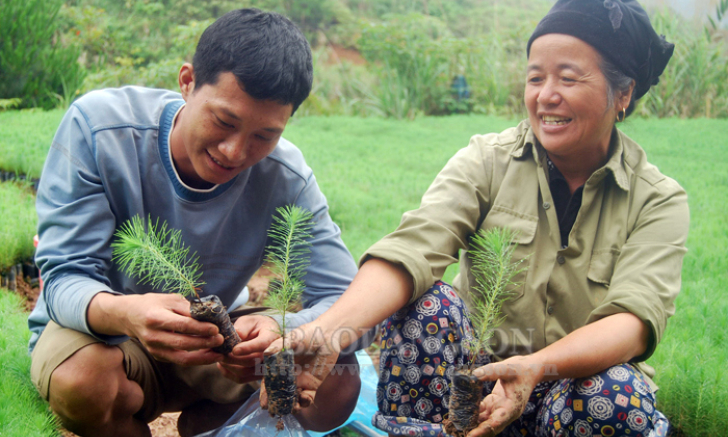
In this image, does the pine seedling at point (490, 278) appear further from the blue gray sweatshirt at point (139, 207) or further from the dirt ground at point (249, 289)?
A: the dirt ground at point (249, 289)

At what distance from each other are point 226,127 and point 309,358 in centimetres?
87

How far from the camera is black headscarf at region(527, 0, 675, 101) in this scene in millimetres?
2150

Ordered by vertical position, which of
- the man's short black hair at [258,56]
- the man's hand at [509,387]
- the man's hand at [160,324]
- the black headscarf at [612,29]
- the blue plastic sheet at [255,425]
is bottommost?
the blue plastic sheet at [255,425]

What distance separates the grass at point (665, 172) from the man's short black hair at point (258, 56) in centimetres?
150

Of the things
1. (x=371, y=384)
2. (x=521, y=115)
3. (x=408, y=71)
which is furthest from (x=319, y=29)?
(x=371, y=384)

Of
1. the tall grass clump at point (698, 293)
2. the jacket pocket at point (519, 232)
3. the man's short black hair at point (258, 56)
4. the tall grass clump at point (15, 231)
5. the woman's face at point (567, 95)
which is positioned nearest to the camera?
the man's short black hair at point (258, 56)

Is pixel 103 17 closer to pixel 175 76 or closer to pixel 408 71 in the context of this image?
pixel 175 76

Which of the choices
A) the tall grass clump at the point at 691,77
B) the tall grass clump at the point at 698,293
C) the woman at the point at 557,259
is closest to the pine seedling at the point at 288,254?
the woman at the point at 557,259

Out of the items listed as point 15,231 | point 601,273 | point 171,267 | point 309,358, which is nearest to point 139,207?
point 171,267

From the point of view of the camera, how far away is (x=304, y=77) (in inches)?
82.3

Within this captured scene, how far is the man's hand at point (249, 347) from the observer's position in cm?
192

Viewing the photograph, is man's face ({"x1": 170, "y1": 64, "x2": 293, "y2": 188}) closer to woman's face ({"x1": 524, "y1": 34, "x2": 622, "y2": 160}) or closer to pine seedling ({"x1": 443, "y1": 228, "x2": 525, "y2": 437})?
pine seedling ({"x1": 443, "y1": 228, "x2": 525, "y2": 437})

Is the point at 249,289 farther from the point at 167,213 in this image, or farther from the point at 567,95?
the point at 567,95

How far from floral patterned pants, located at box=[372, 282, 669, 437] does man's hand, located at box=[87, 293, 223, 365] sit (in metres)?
0.67
